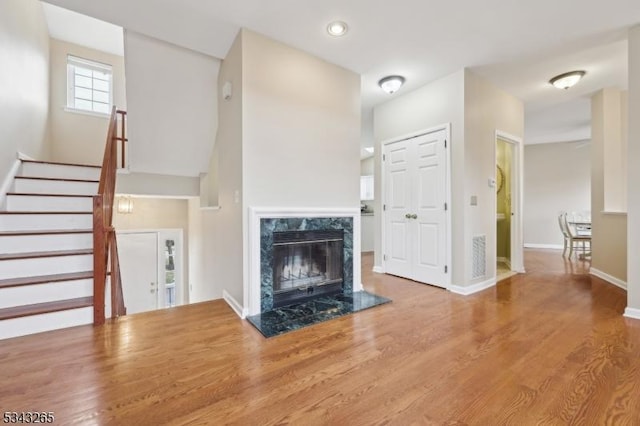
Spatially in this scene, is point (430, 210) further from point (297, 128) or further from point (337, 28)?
point (337, 28)

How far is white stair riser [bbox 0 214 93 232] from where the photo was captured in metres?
2.86

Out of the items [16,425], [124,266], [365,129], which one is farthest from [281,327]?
[365,129]

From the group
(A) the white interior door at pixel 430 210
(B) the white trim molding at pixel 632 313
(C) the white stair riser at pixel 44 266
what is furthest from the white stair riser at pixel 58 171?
(B) the white trim molding at pixel 632 313

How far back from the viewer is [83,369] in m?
1.76

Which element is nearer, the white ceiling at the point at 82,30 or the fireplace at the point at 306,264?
the fireplace at the point at 306,264

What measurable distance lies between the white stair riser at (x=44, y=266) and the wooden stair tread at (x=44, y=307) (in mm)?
349

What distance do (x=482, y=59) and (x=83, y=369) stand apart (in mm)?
4639

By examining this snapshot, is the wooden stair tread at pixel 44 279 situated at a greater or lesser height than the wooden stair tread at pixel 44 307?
greater

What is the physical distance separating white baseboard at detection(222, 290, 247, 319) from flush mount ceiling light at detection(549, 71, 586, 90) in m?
4.84

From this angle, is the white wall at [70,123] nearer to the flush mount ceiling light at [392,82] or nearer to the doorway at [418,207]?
the flush mount ceiling light at [392,82]

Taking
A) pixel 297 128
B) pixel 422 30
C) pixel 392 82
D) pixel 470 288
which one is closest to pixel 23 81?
pixel 297 128

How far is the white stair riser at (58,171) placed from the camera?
3.51m

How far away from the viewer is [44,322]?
2.26 meters

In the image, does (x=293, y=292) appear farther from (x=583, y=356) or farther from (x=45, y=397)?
(x=583, y=356)
